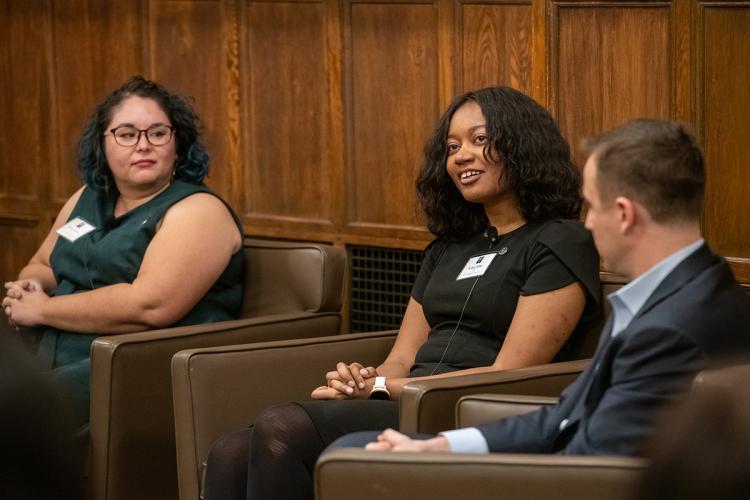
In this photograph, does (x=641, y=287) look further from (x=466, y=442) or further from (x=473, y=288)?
(x=473, y=288)

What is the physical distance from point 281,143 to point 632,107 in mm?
1399

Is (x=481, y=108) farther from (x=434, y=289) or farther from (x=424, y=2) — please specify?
(x=424, y=2)

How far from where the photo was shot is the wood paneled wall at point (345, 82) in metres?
3.23

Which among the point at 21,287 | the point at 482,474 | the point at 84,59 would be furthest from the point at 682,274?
the point at 84,59

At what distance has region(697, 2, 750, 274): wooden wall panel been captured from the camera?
10.4 ft

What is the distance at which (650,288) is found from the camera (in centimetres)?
196

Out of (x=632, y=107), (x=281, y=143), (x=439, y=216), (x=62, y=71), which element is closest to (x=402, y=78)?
(x=281, y=143)

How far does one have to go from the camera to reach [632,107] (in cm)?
342

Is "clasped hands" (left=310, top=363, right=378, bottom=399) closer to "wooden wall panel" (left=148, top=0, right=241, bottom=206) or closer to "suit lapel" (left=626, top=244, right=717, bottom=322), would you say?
"suit lapel" (left=626, top=244, right=717, bottom=322)

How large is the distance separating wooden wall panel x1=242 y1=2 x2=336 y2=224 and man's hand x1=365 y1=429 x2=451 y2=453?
2.25 m

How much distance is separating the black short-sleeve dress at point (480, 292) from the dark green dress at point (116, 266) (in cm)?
62

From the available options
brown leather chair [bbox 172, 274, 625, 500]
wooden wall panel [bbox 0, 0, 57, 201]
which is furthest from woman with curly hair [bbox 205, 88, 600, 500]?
wooden wall panel [bbox 0, 0, 57, 201]

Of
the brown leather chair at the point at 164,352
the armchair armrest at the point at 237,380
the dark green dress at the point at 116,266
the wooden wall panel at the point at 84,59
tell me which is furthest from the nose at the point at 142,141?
the wooden wall panel at the point at 84,59

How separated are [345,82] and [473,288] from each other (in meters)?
1.55
